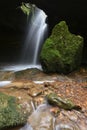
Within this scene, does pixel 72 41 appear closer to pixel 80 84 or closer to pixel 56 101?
pixel 80 84

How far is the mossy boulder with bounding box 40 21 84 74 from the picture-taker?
9312mm

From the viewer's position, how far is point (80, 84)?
8148 millimetres

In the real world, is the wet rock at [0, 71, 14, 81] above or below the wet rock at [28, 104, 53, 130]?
below

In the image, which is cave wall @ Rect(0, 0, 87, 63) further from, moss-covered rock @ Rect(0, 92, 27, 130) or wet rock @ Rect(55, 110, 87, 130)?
moss-covered rock @ Rect(0, 92, 27, 130)

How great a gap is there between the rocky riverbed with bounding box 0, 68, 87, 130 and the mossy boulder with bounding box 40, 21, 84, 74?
0.39m

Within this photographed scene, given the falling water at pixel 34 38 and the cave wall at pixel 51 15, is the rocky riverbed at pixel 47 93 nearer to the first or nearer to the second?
the cave wall at pixel 51 15

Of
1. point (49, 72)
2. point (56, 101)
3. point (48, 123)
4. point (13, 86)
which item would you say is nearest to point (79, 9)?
point (49, 72)

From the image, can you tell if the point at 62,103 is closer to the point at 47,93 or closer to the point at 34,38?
the point at 47,93

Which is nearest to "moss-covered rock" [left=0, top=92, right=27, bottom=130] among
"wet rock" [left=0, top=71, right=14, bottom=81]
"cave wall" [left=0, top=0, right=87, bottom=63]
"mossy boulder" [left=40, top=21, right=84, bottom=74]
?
"wet rock" [left=0, top=71, right=14, bottom=81]

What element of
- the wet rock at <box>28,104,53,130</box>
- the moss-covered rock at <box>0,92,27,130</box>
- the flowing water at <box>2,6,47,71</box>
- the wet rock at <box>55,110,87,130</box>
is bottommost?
the flowing water at <box>2,6,47,71</box>

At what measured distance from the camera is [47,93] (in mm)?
6691

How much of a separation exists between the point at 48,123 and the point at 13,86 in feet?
6.94

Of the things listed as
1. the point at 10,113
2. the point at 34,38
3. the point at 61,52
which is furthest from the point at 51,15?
the point at 10,113

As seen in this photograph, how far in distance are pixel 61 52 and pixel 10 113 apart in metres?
4.72
